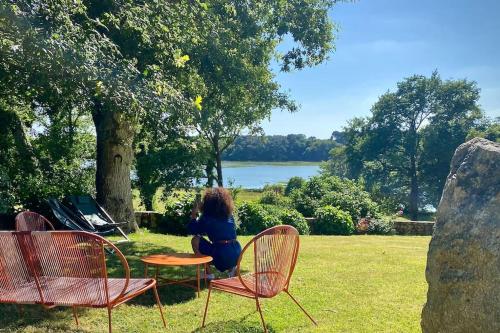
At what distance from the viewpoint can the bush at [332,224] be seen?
615 inches

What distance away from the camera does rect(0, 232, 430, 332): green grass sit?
4.87m

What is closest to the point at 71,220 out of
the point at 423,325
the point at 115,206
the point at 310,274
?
the point at 115,206

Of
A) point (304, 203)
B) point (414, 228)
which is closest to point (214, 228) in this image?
point (304, 203)

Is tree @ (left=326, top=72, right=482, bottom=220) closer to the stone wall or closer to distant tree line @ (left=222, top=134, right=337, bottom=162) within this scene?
distant tree line @ (left=222, top=134, right=337, bottom=162)

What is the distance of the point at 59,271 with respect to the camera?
4.32 metres

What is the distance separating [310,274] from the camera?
7.40 m

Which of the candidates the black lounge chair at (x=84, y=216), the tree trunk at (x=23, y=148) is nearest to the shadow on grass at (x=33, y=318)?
the black lounge chair at (x=84, y=216)

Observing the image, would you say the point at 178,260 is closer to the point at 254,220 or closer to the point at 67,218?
the point at 67,218

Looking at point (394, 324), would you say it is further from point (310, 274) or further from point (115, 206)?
point (115, 206)

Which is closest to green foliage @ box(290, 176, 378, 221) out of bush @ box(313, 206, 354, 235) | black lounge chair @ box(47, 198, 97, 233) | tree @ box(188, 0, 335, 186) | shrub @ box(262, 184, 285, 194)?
bush @ box(313, 206, 354, 235)

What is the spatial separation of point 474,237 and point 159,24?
6023 millimetres

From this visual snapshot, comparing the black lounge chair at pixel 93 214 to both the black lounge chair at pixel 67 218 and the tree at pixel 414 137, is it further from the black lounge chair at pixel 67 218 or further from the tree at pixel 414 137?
the tree at pixel 414 137

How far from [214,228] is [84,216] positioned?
194 inches

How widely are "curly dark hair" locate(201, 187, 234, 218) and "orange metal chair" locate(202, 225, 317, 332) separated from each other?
1.17 metres
